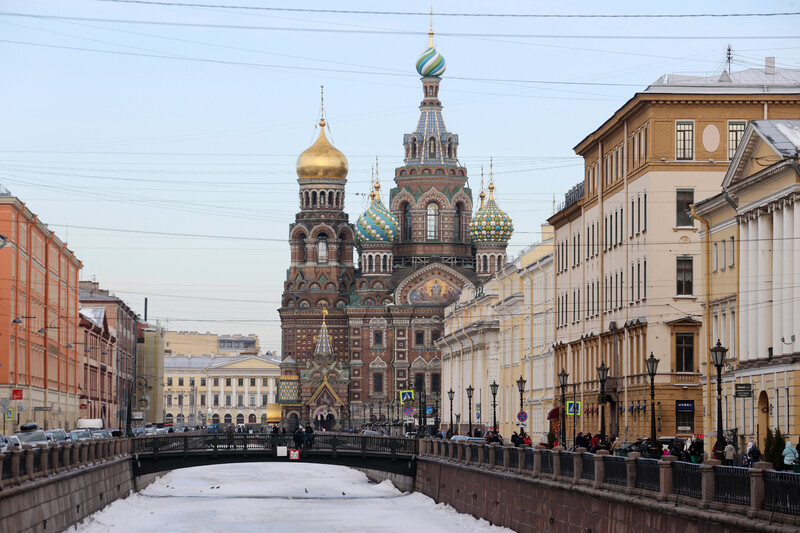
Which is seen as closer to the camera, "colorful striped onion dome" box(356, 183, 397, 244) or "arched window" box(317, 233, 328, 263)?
"colorful striped onion dome" box(356, 183, 397, 244)

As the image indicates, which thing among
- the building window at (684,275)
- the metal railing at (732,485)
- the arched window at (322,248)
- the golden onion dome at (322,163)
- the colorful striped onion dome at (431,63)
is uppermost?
the colorful striped onion dome at (431,63)

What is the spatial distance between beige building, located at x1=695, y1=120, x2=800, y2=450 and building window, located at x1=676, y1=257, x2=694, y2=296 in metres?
5.88

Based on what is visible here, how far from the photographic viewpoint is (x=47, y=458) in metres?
43.6

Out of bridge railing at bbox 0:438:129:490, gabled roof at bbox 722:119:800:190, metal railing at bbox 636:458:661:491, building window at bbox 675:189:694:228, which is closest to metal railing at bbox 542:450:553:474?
metal railing at bbox 636:458:661:491

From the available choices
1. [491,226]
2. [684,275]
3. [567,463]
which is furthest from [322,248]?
[567,463]

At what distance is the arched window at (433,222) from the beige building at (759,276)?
125 m

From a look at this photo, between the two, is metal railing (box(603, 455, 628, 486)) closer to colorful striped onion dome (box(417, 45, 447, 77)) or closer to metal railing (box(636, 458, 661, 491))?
metal railing (box(636, 458, 661, 491))

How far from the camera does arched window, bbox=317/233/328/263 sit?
596 feet

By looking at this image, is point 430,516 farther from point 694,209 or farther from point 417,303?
point 417,303

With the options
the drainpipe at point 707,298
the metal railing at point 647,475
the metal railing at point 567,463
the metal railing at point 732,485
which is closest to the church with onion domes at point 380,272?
the drainpipe at point 707,298

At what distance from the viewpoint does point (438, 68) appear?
600ft

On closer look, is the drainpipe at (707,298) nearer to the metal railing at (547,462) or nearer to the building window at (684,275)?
the building window at (684,275)

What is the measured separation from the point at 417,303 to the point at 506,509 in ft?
420

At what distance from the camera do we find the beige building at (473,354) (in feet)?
368
